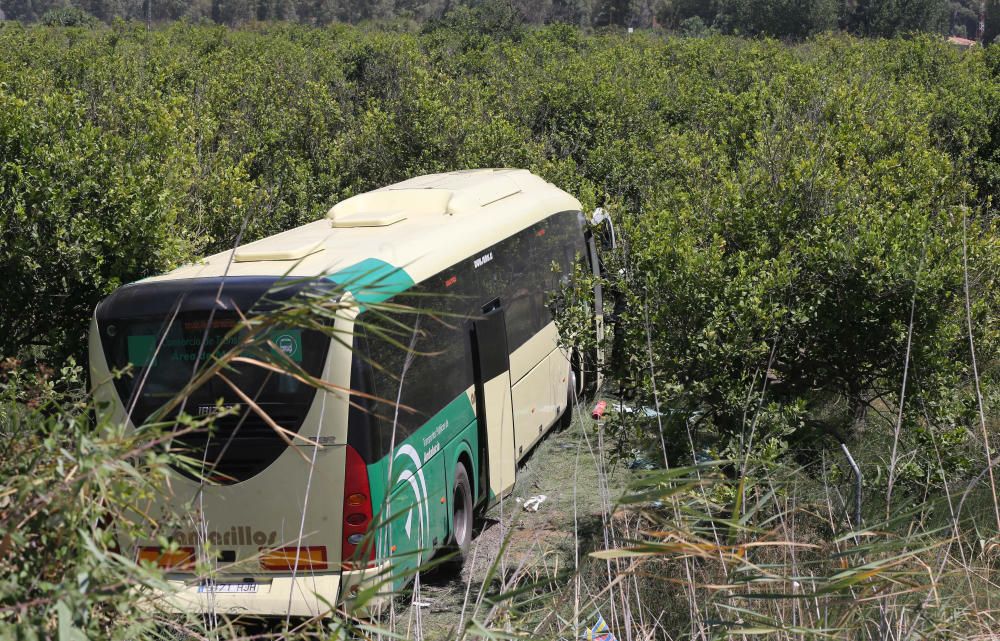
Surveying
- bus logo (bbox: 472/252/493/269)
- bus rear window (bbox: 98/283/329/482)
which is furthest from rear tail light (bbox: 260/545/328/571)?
bus logo (bbox: 472/252/493/269)

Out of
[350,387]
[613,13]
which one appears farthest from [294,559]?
[613,13]

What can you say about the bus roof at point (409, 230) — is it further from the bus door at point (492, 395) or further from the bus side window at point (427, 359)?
the bus door at point (492, 395)

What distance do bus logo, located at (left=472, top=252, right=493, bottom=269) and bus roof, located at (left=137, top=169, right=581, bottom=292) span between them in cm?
8

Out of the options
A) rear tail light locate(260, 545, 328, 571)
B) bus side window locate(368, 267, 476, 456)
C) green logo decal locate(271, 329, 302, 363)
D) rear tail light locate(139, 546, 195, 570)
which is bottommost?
rear tail light locate(260, 545, 328, 571)

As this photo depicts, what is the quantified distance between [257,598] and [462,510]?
395cm

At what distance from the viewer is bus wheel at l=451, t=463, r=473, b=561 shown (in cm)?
816

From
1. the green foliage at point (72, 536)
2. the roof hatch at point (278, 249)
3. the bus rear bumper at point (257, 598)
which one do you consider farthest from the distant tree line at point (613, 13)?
the green foliage at point (72, 536)

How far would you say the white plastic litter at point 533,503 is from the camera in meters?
9.52

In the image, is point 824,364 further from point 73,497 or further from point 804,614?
point 73,497

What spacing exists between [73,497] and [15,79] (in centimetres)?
1037

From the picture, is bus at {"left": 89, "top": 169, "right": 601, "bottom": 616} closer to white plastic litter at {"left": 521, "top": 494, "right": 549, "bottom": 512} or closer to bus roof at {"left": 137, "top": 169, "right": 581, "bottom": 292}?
bus roof at {"left": 137, "top": 169, "right": 581, "bottom": 292}

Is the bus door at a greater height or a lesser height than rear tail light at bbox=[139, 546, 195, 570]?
lesser

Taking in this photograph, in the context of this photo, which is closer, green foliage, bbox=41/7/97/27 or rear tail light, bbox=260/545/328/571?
rear tail light, bbox=260/545/328/571

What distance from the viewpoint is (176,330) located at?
652 centimetres
